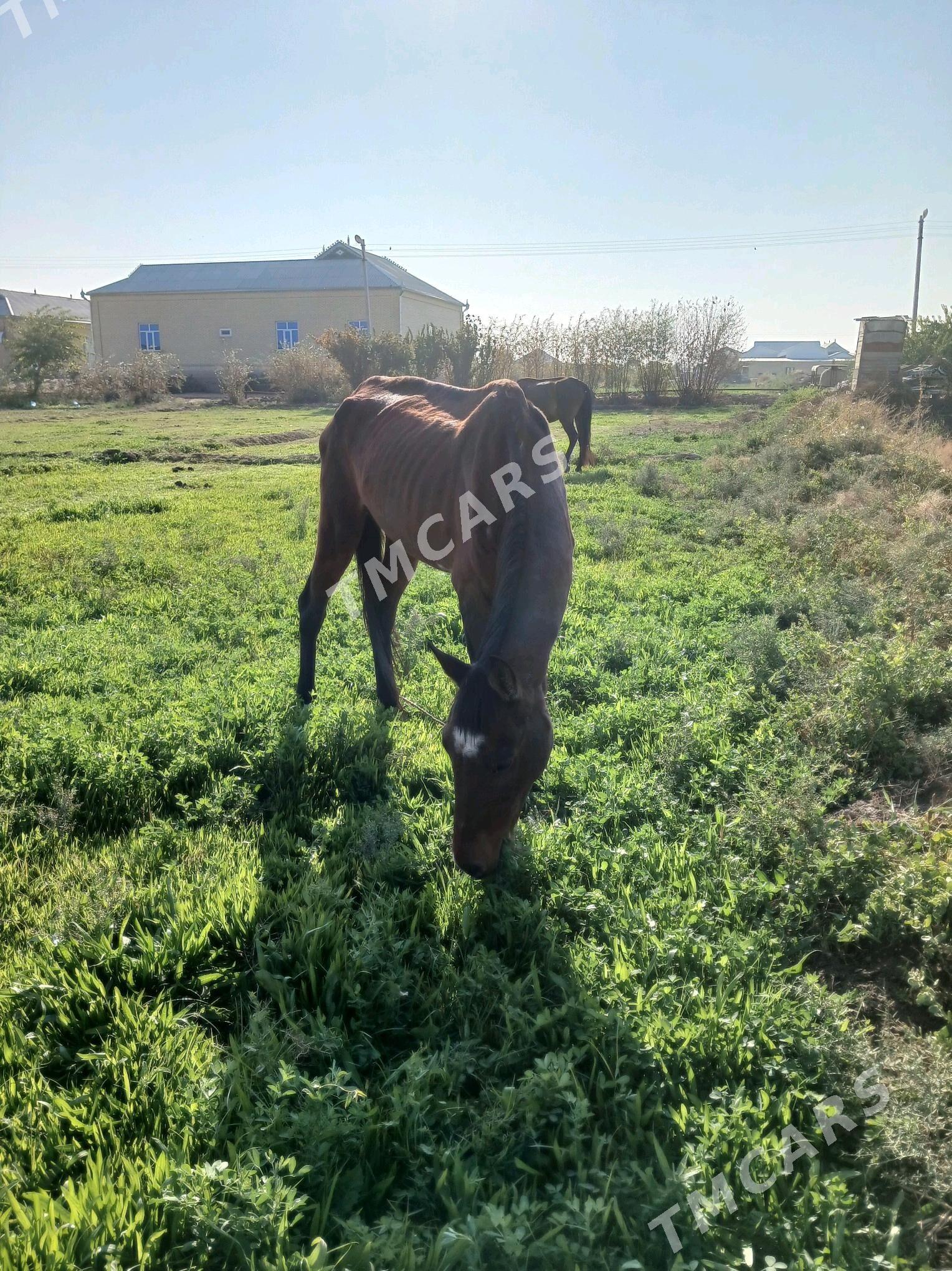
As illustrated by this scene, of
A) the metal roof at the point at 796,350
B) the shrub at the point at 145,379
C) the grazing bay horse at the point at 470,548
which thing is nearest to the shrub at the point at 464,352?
the shrub at the point at 145,379

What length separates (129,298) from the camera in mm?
44812

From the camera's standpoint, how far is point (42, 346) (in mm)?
34250

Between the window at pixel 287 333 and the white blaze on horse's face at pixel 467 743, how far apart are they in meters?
46.1

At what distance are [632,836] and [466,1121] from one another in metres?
1.47

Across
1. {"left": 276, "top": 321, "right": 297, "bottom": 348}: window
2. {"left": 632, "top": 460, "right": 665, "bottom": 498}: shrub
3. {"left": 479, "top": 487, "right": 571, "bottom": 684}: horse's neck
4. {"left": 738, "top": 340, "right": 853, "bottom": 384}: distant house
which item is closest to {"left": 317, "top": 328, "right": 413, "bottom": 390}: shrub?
{"left": 276, "top": 321, "right": 297, "bottom": 348}: window

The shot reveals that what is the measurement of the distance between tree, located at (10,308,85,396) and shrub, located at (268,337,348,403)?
10339mm

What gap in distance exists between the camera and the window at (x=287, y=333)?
44625 millimetres

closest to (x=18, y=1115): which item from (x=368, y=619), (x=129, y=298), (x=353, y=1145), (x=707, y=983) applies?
(x=353, y=1145)

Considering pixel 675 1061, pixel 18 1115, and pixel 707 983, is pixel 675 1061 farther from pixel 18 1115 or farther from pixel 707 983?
pixel 18 1115

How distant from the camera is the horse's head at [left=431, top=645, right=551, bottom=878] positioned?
8.71ft

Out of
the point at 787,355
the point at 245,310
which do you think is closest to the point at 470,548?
the point at 245,310

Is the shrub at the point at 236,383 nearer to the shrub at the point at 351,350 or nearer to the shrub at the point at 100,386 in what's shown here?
the shrub at the point at 351,350

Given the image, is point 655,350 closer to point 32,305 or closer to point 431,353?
point 431,353

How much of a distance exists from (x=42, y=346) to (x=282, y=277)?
16.0m
